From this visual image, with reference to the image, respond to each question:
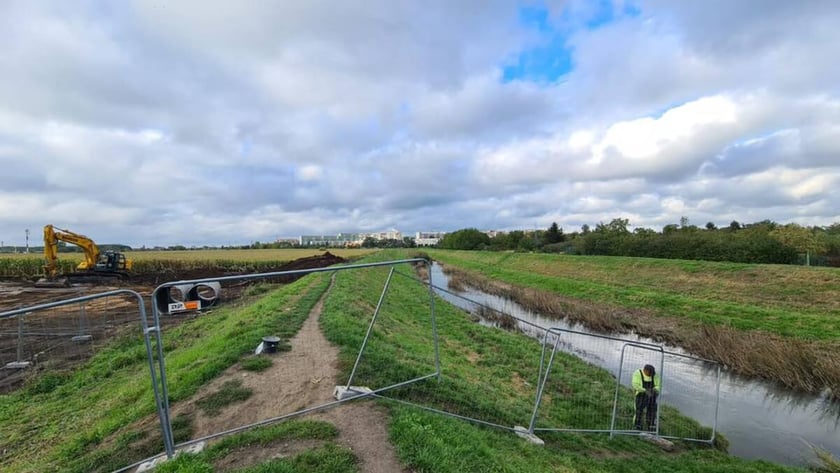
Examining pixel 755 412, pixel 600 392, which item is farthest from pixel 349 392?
pixel 755 412

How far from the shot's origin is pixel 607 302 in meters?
26.9

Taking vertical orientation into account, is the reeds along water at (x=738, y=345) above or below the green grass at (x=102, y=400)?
below

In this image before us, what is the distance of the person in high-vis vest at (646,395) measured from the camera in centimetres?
903

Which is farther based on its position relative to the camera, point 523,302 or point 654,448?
point 523,302

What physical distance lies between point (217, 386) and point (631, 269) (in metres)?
37.8

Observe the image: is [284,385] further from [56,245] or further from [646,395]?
[56,245]

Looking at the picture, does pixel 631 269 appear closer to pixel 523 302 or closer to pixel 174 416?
pixel 523 302

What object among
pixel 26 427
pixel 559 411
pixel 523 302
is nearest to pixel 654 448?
pixel 559 411

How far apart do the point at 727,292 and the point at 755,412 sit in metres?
17.6

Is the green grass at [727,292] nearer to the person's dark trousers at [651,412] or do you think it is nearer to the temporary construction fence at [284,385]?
the person's dark trousers at [651,412]

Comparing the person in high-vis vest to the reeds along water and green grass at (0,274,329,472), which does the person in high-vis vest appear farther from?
green grass at (0,274,329,472)

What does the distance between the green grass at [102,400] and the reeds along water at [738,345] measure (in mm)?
15808

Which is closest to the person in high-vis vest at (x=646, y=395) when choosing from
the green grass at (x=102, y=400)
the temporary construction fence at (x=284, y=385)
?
the temporary construction fence at (x=284, y=385)

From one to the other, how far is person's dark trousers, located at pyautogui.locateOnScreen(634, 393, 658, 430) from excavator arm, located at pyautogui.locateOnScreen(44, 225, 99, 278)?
139ft
